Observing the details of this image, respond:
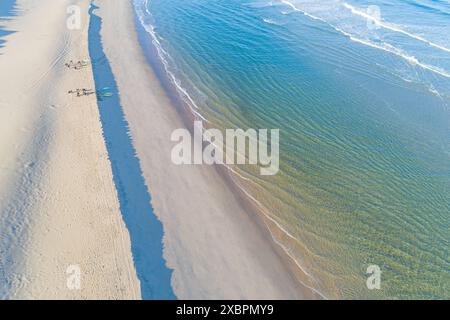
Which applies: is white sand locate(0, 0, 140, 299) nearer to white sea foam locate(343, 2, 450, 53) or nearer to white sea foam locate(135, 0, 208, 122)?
white sea foam locate(135, 0, 208, 122)

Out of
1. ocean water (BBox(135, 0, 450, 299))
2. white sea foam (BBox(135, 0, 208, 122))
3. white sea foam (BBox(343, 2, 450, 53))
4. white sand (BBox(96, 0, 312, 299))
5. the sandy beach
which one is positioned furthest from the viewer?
white sea foam (BBox(343, 2, 450, 53))

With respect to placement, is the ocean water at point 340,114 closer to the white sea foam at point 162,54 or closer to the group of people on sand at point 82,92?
the white sea foam at point 162,54

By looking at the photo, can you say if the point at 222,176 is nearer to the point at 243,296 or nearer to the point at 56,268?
the point at 243,296

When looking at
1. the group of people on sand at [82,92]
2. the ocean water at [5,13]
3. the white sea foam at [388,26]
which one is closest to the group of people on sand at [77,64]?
the group of people on sand at [82,92]

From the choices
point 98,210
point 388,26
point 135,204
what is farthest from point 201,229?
point 388,26

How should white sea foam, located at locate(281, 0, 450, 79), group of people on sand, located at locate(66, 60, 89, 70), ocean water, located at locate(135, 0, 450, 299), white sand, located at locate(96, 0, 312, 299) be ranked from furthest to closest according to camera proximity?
white sea foam, located at locate(281, 0, 450, 79), group of people on sand, located at locate(66, 60, 89, 70), ocean water, located at locate(135, 0, 450, 299), white sand, located at locate(96, 0, 312, 299)

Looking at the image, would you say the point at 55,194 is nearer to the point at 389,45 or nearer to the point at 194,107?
the point at 194,107

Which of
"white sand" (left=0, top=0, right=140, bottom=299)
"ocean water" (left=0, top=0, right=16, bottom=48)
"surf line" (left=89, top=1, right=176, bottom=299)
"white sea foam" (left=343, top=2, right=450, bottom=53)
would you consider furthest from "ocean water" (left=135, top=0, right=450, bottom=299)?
"ocean water" (left=0, top=0, right=16, bottom=48)

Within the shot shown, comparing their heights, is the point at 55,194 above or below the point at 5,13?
below
